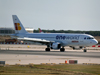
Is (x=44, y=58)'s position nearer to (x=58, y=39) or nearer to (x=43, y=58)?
(x=43, y=58)

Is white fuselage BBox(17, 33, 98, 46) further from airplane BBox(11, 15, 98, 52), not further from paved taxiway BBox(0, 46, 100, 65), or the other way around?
paved taxiway BBox(0, 46, 100, 65)

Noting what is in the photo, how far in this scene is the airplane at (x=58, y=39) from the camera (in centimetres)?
6806

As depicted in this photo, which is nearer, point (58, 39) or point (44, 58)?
point (44, 58)

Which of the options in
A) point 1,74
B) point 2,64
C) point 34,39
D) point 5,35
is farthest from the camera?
point 5,35

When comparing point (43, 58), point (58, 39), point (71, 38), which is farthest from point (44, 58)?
point (58, 39)

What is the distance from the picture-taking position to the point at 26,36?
74.8 m

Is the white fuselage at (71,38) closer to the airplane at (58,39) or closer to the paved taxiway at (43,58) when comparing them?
the airplane at (58,39)

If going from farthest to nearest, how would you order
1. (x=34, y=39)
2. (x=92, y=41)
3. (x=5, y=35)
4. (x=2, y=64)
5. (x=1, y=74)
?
(x=5, y=35) → (x=34, y=39) → (x=92, y=41) → (x=2, y=64) → (x=1, y=74)

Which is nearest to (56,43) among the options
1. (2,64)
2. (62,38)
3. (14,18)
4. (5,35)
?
(62,38)

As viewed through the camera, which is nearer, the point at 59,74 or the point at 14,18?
the point at 59,74

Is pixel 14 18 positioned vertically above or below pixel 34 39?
above

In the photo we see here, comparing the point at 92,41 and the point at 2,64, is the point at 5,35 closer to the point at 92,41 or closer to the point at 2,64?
the point at 92,41

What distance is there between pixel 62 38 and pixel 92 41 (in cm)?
817

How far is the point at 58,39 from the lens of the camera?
234 feet
